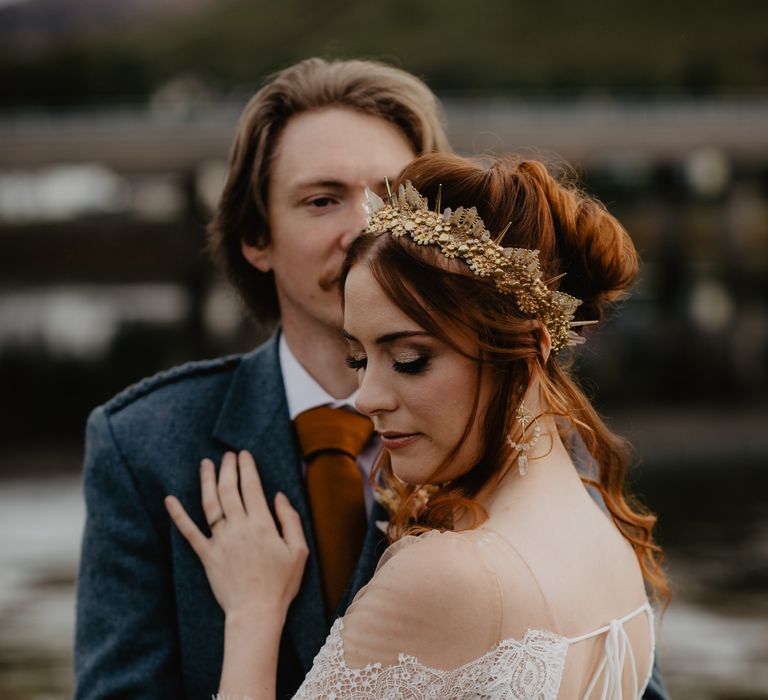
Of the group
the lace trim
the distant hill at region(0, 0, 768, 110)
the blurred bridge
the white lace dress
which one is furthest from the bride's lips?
the distant hill at region(0, 0, 768, 110)

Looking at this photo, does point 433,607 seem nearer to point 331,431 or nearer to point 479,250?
point 479,250

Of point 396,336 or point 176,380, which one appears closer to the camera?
point 396,336

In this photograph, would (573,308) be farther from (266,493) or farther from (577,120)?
(577,120)

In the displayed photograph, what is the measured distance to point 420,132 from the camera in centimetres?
322

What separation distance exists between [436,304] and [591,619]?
65 centimetres

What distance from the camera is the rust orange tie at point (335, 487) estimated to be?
281 cm

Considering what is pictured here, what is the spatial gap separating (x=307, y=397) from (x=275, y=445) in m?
0.19

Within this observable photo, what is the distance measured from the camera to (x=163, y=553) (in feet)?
9.21

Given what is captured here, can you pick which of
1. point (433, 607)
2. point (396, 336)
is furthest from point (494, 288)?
point (433, 607)

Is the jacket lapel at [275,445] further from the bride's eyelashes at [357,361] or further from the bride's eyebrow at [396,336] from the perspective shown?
the bride's eyebrow at [396,336]

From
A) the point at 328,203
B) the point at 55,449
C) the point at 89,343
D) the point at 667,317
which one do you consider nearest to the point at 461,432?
the point at 328,203

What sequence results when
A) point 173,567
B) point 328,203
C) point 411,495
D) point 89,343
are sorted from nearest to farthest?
point 411,495, point 173,567, point 328,203, point 89,343

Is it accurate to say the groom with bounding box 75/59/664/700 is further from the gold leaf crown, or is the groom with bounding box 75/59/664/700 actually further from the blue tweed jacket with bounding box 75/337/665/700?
the gold leaf crown

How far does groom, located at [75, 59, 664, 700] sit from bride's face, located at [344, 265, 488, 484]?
0.48 meters
